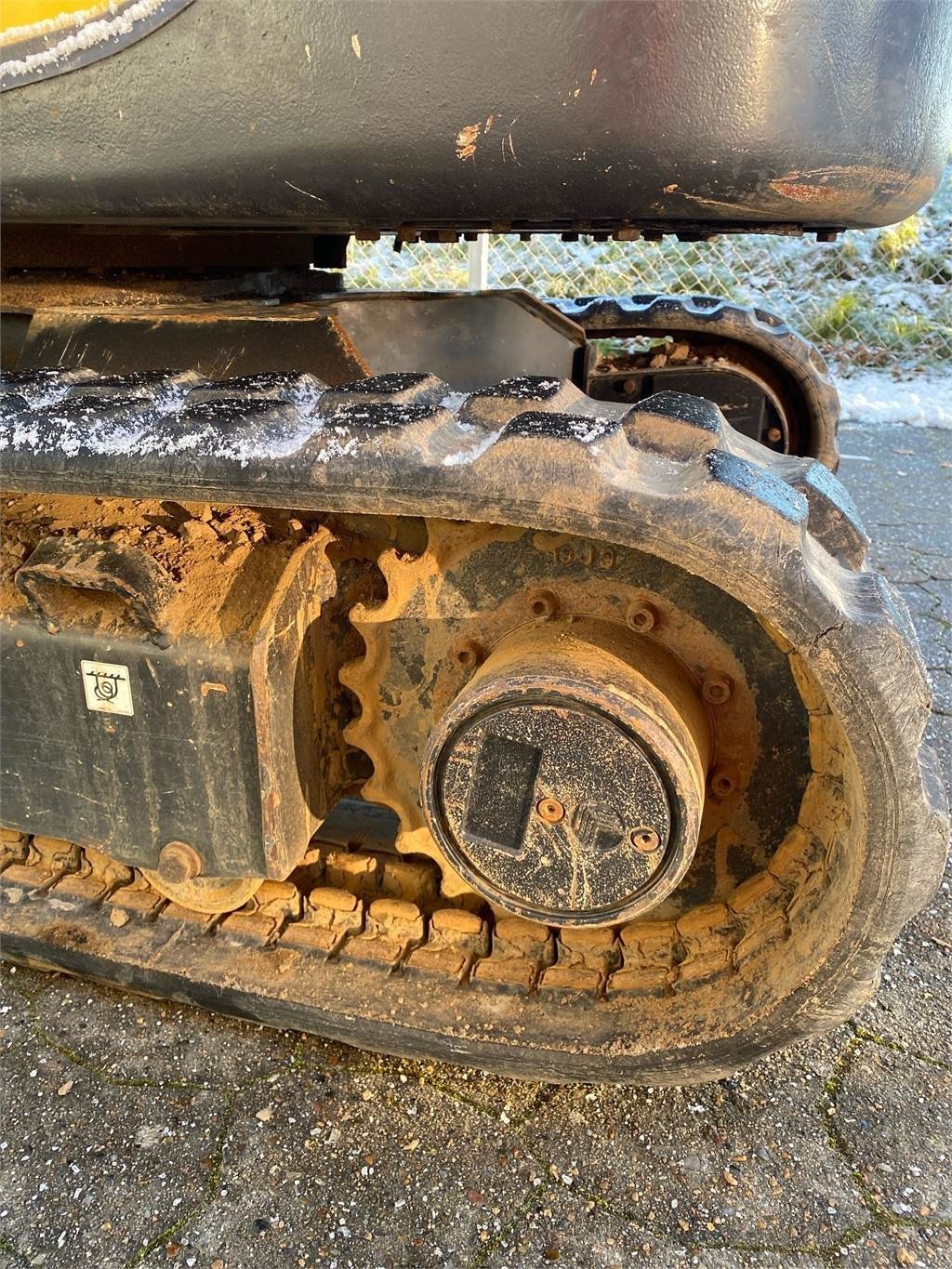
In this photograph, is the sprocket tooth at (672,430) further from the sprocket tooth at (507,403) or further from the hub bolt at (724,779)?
the hub bolt at (724,779)

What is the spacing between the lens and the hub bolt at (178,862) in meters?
1.32

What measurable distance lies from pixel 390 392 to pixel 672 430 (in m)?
0.28

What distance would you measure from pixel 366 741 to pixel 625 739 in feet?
1.44

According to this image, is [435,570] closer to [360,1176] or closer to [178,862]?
[178,862]

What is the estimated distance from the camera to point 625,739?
3.49ft

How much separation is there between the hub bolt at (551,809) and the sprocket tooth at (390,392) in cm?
44

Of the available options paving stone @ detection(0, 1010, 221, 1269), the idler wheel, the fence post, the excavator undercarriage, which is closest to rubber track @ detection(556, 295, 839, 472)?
the excavator undercarriage

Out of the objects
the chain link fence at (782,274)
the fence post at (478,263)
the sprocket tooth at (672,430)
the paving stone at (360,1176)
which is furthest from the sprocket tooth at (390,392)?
the chain link fence at (782,274)

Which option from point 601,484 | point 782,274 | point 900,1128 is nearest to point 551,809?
point 601,484

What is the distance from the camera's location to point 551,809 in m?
1.12

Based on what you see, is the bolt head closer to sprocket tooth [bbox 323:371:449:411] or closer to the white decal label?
sprocket tooth [bbox 323:371:449:411]

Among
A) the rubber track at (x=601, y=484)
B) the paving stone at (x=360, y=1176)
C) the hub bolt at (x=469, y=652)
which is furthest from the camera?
the hub bolt at (x=469, y=652)

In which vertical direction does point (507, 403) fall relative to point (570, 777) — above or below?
above

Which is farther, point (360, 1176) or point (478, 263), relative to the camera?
point (478, 263)
